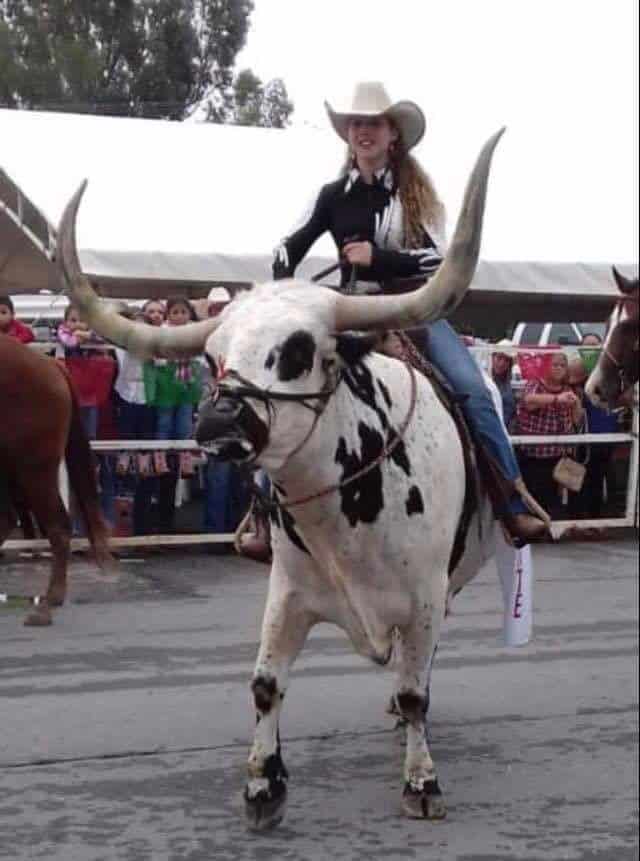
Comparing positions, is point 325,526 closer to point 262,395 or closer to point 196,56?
point 262,395

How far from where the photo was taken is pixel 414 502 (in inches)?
195

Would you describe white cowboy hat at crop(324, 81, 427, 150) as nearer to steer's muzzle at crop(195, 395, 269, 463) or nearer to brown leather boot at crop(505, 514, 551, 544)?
steer's muzzle at crop(195, 395, 269, 463)

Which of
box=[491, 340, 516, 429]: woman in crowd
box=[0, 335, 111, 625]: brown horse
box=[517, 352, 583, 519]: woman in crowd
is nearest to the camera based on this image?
box=[0, 335, 111, 625]: brown horse

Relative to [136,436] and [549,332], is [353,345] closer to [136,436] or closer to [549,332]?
[136,436]

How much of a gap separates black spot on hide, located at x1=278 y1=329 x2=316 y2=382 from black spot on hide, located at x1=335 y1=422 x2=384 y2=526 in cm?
38

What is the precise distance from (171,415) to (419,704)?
672cm

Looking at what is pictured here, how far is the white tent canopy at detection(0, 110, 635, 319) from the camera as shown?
13305 millimetres

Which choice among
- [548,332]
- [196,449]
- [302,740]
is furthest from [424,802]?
[548,332]

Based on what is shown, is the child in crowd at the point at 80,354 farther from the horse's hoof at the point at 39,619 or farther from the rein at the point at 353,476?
the rein at the point at 353,476

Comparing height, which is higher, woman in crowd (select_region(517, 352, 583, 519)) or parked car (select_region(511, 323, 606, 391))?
woman in crowd (select_region(517, 352, 583, 519))

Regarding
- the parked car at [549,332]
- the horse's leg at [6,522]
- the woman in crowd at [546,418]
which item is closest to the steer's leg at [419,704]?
the horse's leg at [6,522]

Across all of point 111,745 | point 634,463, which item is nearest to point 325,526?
point 111,745

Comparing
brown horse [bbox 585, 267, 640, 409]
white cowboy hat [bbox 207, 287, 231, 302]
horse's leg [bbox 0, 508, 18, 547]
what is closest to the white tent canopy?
white cowboy hat [bbox 207, 287, 231, 302]

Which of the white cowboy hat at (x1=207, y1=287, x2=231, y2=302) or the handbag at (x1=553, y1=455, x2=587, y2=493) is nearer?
the handbag at (x1=553, y1=455, x2=587, y2=493)
